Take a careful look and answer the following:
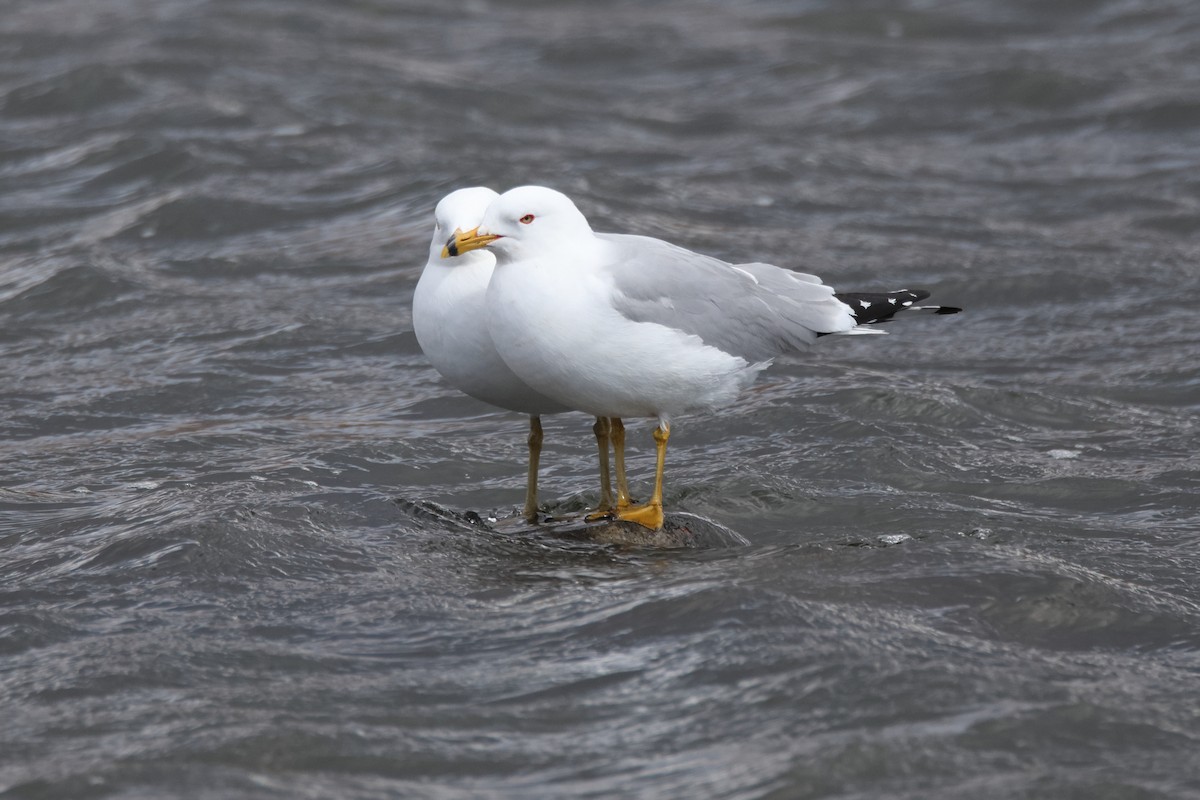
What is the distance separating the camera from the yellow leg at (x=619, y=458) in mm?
6293

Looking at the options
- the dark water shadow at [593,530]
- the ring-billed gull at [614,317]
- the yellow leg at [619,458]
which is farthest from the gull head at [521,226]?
the dark water shadow at [593,530]

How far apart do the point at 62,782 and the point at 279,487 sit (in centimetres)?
263

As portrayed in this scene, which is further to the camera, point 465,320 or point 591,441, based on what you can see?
point 591,441

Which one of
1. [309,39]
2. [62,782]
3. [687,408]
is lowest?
[62,782]

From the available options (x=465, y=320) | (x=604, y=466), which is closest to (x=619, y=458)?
(x=604, y=466)

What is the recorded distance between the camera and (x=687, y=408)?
19.8 ft

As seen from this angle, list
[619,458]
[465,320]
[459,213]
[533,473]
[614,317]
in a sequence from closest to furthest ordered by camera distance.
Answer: [614,317] → [465,320] → [459,213] → [619,458] → [533,473]

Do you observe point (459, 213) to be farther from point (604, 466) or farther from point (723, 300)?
point (604, 466)

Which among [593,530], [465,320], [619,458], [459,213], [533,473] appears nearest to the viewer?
[465,320]

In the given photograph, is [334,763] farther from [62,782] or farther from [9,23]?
[9,23]

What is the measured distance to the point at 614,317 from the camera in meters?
5.60

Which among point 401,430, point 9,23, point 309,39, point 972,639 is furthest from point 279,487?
point 9,23

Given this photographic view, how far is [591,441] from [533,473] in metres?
1.33

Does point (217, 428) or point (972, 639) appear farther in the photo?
point (217, 428)
